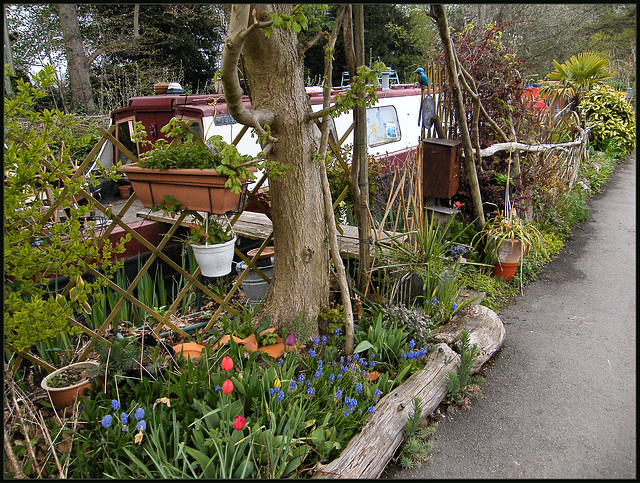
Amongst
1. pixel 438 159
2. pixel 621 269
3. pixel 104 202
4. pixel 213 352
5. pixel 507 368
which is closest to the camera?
pixel 213 352

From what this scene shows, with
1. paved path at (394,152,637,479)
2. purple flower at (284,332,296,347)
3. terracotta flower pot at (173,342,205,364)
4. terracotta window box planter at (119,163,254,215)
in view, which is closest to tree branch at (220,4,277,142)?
terracotta window box planter at (119,163,254,215)

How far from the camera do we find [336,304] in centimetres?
347

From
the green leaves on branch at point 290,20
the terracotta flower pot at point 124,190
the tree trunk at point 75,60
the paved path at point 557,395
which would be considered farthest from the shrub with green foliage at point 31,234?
the tree trunk at point 75,60

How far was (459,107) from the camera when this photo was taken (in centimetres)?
455

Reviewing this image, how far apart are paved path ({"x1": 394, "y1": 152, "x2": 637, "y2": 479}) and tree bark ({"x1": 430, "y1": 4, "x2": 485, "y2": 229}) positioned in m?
1.08

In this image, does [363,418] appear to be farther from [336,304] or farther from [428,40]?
[428,40]

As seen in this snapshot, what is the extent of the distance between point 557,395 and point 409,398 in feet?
3.74

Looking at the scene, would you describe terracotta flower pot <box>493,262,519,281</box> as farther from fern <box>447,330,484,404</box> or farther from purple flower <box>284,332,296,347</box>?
purple flower <box>284,332,296,347</box>

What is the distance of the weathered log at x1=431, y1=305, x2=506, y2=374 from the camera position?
3377 mm

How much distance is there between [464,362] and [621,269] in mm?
3659

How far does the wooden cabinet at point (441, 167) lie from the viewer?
16.0 feet

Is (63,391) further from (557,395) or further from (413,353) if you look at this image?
(557,395)

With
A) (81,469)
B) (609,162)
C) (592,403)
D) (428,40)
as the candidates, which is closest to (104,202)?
(81,469)

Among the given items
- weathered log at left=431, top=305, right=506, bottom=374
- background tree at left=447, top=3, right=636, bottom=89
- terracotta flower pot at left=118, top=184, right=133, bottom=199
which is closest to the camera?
weathered log at left=431, top=305, right=506, bottom=374
